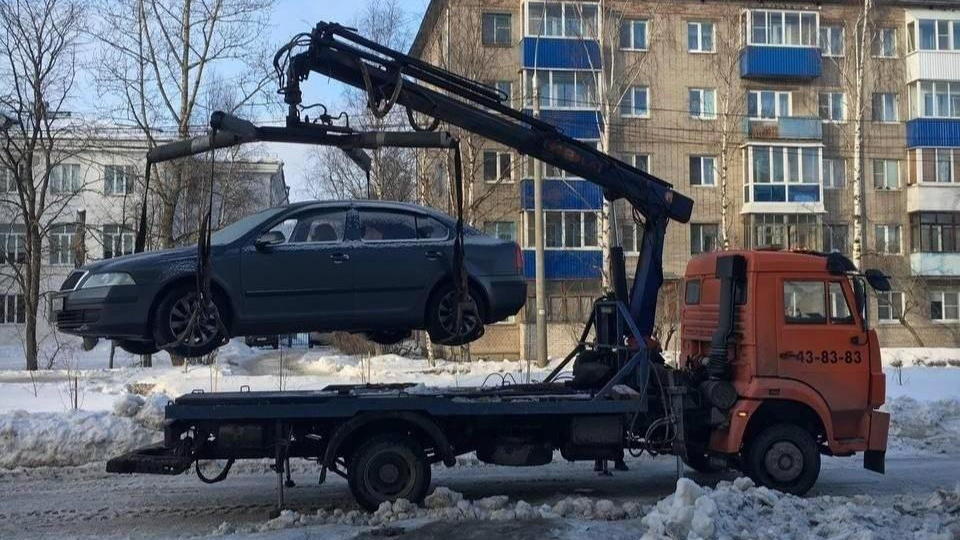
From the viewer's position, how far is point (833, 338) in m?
8.94

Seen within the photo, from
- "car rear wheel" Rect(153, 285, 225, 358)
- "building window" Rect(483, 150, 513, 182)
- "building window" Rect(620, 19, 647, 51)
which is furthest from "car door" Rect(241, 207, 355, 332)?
"building window" Rect(620, 19, 647, 51)

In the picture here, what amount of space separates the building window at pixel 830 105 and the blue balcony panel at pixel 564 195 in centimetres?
1104

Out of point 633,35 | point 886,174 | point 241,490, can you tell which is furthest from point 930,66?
point 241,490

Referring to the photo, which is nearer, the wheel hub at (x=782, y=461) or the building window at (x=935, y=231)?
the wheel hub at (x=782, y=461)

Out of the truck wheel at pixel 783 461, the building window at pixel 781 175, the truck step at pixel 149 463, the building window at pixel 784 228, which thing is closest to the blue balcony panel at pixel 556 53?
the building window at pixel 781 175

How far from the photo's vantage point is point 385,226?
8.55m

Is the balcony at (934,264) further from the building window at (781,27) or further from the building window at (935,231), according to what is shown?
the building window at (781,27)

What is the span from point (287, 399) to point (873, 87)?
3573 centimetres

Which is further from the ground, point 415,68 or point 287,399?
point 415,68

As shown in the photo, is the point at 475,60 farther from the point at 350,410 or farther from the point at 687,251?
the point at 350,410

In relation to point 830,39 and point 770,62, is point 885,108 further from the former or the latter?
point 770,62

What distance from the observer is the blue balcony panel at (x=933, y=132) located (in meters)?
37.3

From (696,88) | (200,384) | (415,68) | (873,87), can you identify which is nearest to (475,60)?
(696,88)

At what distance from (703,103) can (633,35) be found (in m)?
4.10
